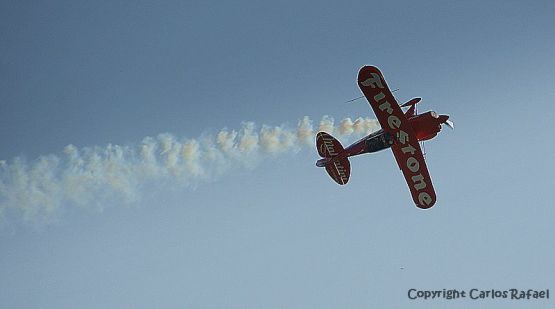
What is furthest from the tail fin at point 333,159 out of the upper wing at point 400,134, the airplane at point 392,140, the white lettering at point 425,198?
the white lettering at point 425,198

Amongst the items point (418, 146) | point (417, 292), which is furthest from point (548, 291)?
point (418, 146)

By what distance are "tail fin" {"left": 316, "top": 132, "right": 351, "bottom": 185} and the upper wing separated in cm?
343

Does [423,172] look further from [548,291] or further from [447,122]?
[548,291]

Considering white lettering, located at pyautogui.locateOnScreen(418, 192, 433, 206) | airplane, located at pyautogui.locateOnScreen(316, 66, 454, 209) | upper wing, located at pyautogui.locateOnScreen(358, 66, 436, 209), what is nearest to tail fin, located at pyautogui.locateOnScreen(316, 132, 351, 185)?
airplane, located at pyautogui.locateOnScreen(316, 66, 454, 209)

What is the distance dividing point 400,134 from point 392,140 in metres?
0.66

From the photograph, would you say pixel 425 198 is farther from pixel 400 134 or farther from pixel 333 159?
pixel 333 159

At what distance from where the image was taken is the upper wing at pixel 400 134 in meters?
42.6

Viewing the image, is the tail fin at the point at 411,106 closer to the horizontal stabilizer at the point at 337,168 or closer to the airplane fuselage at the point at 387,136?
the airplane fuselage at the point at 387,136

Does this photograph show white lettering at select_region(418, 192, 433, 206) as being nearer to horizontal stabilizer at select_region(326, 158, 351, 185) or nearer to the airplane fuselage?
the airplane fuselage

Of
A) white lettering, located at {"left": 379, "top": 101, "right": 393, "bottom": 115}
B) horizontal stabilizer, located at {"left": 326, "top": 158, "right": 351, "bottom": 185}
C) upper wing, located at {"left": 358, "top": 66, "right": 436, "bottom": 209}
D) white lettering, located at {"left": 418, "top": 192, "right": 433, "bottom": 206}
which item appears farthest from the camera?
horizontal stabilizer, located at {"left": 326, "top": 158, "right": 351, "bottom": 185}

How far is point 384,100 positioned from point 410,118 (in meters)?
1.96

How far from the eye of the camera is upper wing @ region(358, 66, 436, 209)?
140 ft

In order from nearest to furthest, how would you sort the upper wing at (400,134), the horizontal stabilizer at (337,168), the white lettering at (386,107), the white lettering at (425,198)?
the upper wing at (400,134)
the white lettering at (386,107)
the white lettering at (425,198)
the horizontal stabilizer at (337,168)

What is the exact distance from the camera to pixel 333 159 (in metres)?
46.5
